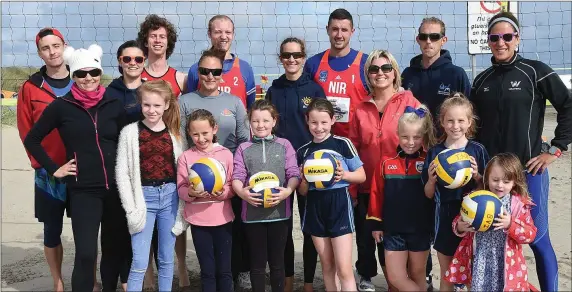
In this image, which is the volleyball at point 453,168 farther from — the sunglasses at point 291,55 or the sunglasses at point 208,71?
the sunglasses at point 208,71

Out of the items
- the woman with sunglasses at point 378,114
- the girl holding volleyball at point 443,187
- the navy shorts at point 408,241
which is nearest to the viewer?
the girl holding volleyball at point 443,187

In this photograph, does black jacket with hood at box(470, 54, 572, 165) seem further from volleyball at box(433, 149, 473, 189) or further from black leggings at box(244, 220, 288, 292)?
black leggings at box(244, 220, 288, 292)

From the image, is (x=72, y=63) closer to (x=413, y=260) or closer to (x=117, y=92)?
(x=117, y=92)

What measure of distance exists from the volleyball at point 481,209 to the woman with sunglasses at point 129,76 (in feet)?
7.91

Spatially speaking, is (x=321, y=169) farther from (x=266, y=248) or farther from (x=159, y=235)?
(x=159, y=235)

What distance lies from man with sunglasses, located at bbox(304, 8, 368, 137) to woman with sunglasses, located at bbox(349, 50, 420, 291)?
0.21 metres

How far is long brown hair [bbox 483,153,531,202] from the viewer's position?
3.26 meters

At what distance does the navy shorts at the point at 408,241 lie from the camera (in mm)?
3516

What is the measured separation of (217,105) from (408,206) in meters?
1.62

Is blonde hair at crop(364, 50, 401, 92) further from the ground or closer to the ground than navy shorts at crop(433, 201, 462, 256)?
further from the ground

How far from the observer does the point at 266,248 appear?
374cm

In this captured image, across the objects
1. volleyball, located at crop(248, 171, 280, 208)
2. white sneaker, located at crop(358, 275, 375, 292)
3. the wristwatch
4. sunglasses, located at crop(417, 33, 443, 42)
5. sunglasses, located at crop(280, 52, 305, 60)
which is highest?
sunglasses, located at crop(417, 33, 443, 42)

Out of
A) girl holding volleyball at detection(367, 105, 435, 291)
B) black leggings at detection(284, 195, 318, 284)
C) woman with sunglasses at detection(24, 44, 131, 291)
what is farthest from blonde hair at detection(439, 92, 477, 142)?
woman with sunglasses at detection(24, 44, 131, 291)

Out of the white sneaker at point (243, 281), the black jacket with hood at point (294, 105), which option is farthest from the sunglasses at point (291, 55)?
the white sneaker at point (243, 281)
